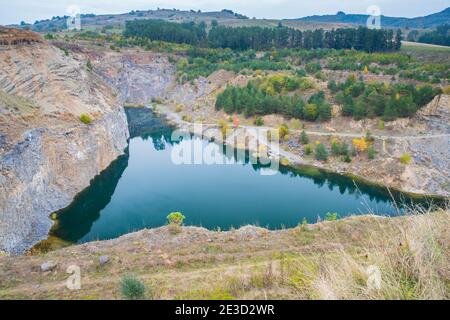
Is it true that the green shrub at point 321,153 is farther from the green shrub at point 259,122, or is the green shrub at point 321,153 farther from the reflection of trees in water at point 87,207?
the reflection of trees in water at point 87,207

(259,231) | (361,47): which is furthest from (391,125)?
(361,47)

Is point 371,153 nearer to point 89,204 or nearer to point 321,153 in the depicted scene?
point 321,153

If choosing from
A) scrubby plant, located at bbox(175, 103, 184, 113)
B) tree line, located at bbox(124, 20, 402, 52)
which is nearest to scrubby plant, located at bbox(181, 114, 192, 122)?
scrubby plant, located at bbox(175, 103, 184, 113)

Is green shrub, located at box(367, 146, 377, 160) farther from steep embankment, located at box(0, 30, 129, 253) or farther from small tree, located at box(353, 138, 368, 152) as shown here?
steep embankment, located at box(0, 30, 129, 253)

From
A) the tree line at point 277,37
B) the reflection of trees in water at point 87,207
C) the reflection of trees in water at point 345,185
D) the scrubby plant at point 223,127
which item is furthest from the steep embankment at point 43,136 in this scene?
the tree line at point 277,37

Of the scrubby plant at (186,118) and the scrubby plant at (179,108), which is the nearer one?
the scrubby plant at (186,118)

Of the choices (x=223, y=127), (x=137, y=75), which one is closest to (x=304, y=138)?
(x=223, y=127)
